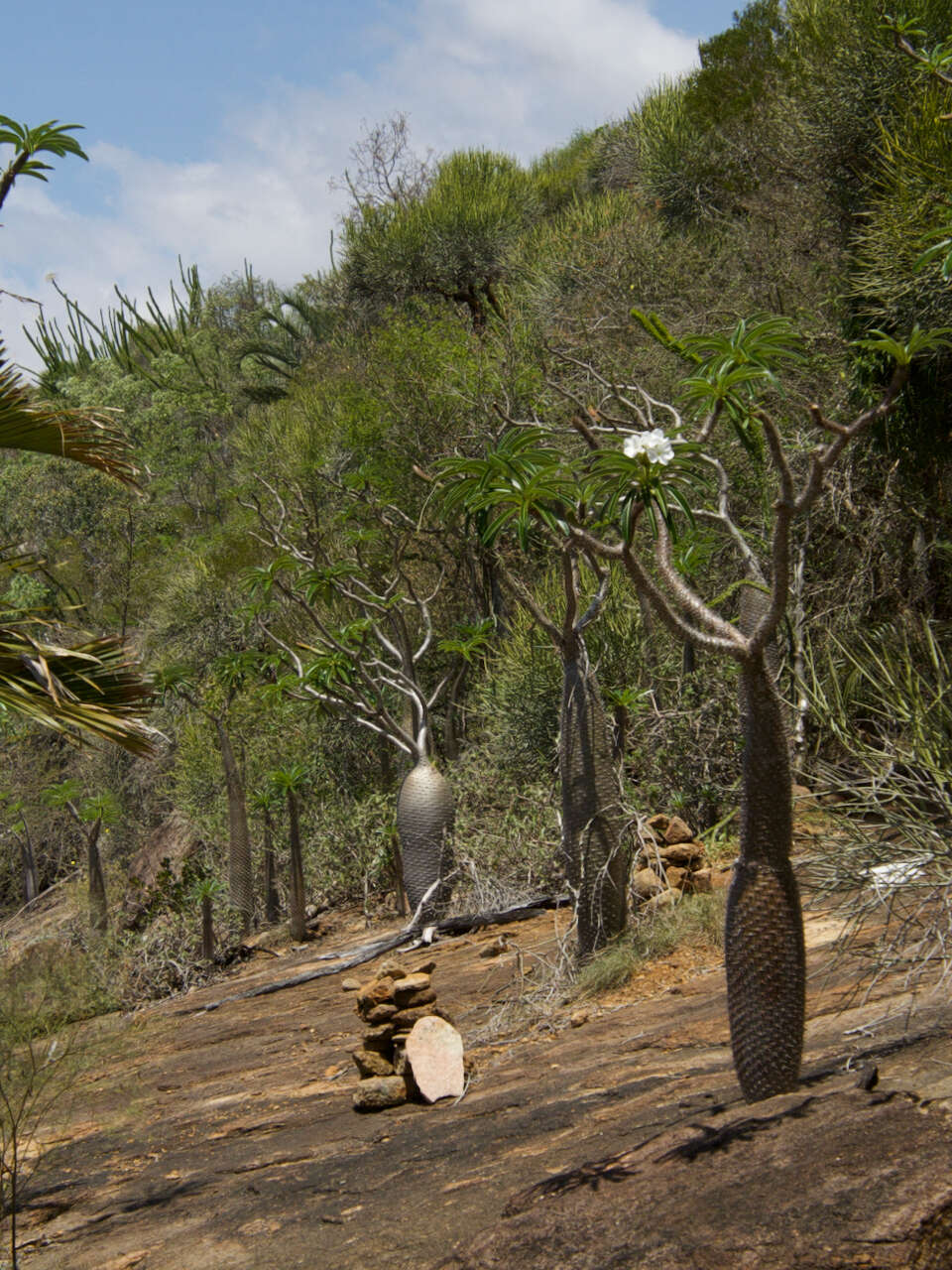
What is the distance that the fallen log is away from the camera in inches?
370

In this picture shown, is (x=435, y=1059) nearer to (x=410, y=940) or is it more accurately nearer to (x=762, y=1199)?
(x=762, y=1199)

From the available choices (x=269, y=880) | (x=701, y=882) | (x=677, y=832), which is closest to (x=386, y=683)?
(x=269, y=880)

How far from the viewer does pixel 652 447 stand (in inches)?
118

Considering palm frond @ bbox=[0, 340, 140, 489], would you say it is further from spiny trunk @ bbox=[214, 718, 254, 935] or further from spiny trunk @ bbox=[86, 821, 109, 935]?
spiny trunk @ bbox=[86, 821, 109, 935]

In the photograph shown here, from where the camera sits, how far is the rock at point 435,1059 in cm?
534

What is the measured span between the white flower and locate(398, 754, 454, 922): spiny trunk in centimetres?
772

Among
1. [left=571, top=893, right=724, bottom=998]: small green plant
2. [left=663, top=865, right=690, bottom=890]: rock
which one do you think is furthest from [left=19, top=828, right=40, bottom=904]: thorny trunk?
[left=571, top=893, right=724, bottom=998]: small green plant

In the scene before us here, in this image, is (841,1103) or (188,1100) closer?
(841,1103)

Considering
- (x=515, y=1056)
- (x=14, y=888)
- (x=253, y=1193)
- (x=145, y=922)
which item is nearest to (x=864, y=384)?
(x=515, y=1056)

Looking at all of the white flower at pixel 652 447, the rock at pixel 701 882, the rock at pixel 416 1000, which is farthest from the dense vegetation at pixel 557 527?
the rock at pixel 416 1000

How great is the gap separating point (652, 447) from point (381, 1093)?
12.1ft

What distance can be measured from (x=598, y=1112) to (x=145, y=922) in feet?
33.0

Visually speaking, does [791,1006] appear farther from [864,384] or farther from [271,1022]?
[864,384]

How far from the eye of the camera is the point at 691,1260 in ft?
8.97
